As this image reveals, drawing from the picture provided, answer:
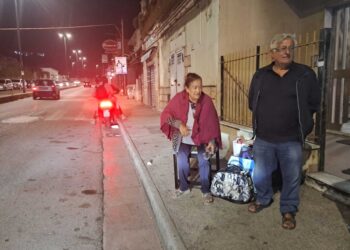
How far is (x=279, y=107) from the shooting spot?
3504mm

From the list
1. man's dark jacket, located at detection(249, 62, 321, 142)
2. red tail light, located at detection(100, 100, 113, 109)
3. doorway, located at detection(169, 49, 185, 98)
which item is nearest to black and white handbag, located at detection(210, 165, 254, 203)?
man's dark jacket, located at detection(249, 62, 321, 142)

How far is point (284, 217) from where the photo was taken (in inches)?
143

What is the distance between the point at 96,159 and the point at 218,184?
12.8ft

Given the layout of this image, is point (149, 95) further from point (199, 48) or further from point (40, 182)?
point (40, 182)

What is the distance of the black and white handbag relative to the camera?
13.8 feet

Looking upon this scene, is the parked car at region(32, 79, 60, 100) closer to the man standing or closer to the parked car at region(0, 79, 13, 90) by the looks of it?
the parked car at region(0, 79, 13, 90)

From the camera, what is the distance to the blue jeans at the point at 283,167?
141 inches

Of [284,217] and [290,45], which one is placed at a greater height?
[290,45]

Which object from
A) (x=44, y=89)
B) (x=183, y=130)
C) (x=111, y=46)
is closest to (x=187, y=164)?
(x=183, y=130)

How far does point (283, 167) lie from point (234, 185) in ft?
2.56

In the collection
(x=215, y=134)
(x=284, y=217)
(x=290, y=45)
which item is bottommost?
(x=284, y=217)

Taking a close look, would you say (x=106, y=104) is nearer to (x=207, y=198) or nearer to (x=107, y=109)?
(x=107, y=109)

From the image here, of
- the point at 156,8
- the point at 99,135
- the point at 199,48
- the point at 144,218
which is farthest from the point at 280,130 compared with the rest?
the point at 156,8

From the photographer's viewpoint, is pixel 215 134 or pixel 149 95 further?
pixel 149 95
